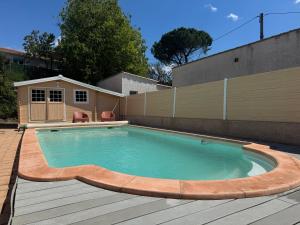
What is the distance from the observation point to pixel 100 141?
10.0 meters

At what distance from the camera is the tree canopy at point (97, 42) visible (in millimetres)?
24281

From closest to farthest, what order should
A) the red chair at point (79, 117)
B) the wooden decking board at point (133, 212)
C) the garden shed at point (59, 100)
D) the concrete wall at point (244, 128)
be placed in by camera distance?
the wooden decking board at point (133, 212)
the concrete wall at point (244, 128)
the garden shed at point (59, 100)
the red chair at point (79, 117)

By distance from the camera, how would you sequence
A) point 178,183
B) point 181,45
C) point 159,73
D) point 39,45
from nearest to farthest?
point 178,183, point 39,45, point 181,45, point 159,73

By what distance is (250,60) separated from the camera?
12680 mm

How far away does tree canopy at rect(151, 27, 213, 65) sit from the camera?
34969mm

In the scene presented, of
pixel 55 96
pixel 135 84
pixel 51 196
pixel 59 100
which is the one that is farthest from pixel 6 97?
pixel 51 196

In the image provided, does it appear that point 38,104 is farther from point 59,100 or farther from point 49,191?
point 49,191

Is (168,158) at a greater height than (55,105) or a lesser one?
A: lesser

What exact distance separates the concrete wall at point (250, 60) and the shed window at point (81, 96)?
6501 millimetres

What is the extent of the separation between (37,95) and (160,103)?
24.8 feet

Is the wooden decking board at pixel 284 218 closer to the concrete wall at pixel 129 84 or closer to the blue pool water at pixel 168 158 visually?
the blue pool water at pixel 168 158

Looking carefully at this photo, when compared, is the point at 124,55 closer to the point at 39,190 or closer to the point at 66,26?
the point at 66,26

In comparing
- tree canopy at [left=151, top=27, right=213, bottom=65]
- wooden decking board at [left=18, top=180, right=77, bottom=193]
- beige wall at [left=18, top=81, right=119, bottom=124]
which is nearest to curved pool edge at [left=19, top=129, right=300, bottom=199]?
A: wooden decking board at [left=18, top=180, right=77, bottom=193]

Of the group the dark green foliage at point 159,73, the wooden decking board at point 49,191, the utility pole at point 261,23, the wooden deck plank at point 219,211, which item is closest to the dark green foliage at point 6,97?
the wooden decking board at point 49,191
